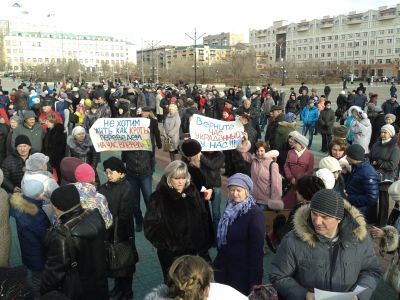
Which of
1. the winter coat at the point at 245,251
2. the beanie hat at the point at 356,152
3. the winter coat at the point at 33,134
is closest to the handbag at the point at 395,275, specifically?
the winter coat at the point at 245,251

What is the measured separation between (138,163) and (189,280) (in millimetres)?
3800

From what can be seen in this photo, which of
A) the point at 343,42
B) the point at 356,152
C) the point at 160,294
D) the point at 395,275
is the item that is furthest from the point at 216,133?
the point at 343,42

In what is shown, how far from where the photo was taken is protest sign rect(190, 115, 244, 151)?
231 inches

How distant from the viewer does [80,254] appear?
2674 millimetres

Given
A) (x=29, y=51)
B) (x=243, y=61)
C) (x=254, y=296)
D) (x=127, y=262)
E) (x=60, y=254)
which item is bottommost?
(x=127, y=262)

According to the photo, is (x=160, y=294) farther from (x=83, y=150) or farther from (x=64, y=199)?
(x=83, y=150)

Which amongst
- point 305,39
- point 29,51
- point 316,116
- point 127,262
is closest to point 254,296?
point 127,262

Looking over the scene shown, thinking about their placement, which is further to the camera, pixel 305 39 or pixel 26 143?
pixel 305 39

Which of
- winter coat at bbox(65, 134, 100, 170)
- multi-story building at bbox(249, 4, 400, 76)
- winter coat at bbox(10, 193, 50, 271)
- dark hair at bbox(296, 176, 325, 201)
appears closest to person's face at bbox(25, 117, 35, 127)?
winter coat at bbox(65, 134, 100, 170)

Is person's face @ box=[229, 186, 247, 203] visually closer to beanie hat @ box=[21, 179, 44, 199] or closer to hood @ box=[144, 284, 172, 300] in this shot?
hood @ box=[144, 284, 172, 300]

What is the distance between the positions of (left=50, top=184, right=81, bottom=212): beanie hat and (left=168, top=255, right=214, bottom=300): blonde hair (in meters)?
1.06

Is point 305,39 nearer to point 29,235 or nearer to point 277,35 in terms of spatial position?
point 277,35

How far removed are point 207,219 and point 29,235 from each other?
4.90 feet

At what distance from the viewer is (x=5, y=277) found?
2895 millimetres
